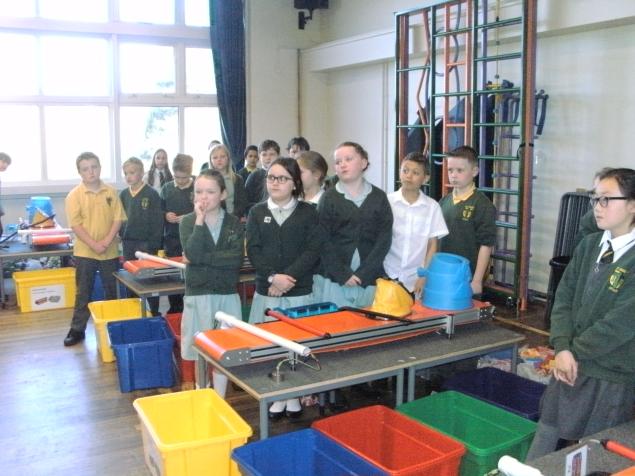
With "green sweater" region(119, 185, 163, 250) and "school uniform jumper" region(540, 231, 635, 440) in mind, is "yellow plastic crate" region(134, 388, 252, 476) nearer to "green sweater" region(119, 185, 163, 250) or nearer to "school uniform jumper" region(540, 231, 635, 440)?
"school uniform jumper" region(540, 231, 635, 440)

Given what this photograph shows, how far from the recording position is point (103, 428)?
3.32m

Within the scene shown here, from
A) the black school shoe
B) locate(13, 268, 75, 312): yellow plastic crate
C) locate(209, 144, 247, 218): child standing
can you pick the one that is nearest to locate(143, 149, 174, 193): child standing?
locate(13, 268, 75, 312): yellow plastic crate

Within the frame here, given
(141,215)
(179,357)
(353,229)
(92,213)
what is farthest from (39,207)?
(353,229)

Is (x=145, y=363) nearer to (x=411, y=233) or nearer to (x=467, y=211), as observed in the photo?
(x=411, y=233)

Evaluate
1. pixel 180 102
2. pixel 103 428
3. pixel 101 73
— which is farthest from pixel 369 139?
pixel 103 428

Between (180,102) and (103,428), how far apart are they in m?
5.63

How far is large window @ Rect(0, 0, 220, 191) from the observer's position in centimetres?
745

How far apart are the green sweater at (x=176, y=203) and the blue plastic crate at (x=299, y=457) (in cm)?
297

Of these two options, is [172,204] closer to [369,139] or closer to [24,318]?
[24,318]

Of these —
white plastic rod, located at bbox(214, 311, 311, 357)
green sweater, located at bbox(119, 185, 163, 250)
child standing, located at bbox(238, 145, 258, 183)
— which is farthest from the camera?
child standing, located at bbox(238, 145, 258, 183)

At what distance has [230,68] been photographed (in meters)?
8.21

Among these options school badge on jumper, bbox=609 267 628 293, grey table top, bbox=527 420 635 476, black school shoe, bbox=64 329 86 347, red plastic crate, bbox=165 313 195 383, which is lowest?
black school shoe, bbox=64 329 86 347

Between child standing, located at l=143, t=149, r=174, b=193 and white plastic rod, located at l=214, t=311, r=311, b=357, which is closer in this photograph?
white plastic rod, located at l=214, t=311, r=311, b=357

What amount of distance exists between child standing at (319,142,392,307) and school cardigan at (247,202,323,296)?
79 mm
